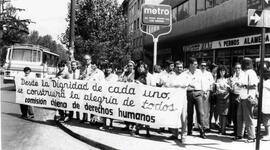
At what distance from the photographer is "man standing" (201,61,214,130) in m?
9.09

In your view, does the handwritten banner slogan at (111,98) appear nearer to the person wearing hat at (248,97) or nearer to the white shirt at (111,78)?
the white shirt at (111,78)

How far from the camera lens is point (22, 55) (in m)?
22.7

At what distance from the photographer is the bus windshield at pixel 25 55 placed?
22.6 m

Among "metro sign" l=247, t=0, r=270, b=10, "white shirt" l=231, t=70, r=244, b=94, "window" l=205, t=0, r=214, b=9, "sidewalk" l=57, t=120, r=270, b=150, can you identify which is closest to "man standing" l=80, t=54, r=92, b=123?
"sidewalk" l=57, t=120, r=270, b=150

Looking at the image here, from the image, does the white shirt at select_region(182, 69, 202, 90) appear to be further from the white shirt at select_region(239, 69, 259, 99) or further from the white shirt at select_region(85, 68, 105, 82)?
the white shirt at select_region(85, 68, 105, 82)

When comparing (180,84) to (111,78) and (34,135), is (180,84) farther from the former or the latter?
(34,135)

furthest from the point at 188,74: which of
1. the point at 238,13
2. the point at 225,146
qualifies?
the point at 238,13

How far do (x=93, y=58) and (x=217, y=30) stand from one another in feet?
35.0

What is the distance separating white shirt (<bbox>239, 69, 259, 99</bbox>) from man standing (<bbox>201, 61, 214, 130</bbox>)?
877 mm

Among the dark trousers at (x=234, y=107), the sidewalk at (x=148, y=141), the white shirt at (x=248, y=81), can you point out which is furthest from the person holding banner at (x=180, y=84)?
the dark trousers at (x=234, y=107)

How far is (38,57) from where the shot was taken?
75.2 ft

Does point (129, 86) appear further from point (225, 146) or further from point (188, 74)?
point (225, 146)

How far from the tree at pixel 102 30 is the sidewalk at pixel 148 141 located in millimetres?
18896

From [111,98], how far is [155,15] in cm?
288
